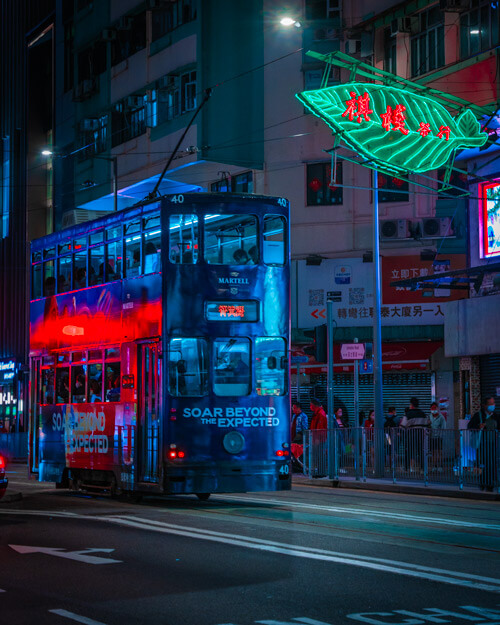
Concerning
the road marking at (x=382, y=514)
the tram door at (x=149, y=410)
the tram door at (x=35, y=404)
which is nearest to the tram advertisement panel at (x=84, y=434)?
the tram door at (x=35, y=404)

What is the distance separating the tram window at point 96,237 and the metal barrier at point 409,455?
8.08 meters

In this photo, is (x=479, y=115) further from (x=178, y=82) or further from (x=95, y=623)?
(x=95, y=623)

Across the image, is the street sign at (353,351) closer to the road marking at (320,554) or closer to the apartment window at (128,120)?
the road marking at (320,554)

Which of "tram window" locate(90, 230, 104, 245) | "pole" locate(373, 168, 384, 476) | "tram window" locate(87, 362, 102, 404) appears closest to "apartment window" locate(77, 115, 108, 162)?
"pole" locate(373, 168, 384, 476)

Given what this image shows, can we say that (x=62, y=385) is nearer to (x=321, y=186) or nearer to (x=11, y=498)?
(x=11, y=498)

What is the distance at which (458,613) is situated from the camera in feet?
26.5

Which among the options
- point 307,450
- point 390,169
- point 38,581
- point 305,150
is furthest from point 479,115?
point 38,581

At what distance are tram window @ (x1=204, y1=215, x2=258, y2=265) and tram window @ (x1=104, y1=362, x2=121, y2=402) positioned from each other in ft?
8.56

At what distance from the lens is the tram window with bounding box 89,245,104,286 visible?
19.0 meters

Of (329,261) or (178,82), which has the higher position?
(178,82)

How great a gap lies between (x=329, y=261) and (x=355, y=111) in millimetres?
12246

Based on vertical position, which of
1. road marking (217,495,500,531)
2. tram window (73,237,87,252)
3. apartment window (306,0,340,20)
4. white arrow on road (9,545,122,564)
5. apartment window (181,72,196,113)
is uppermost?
apartment window (306,0,340,20)

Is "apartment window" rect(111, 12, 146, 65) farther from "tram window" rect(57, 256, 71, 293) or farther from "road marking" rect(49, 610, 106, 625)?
"road marking" rect(49, 610, 106, 625)

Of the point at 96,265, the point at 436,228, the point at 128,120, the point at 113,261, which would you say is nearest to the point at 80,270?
the point at 96,265
